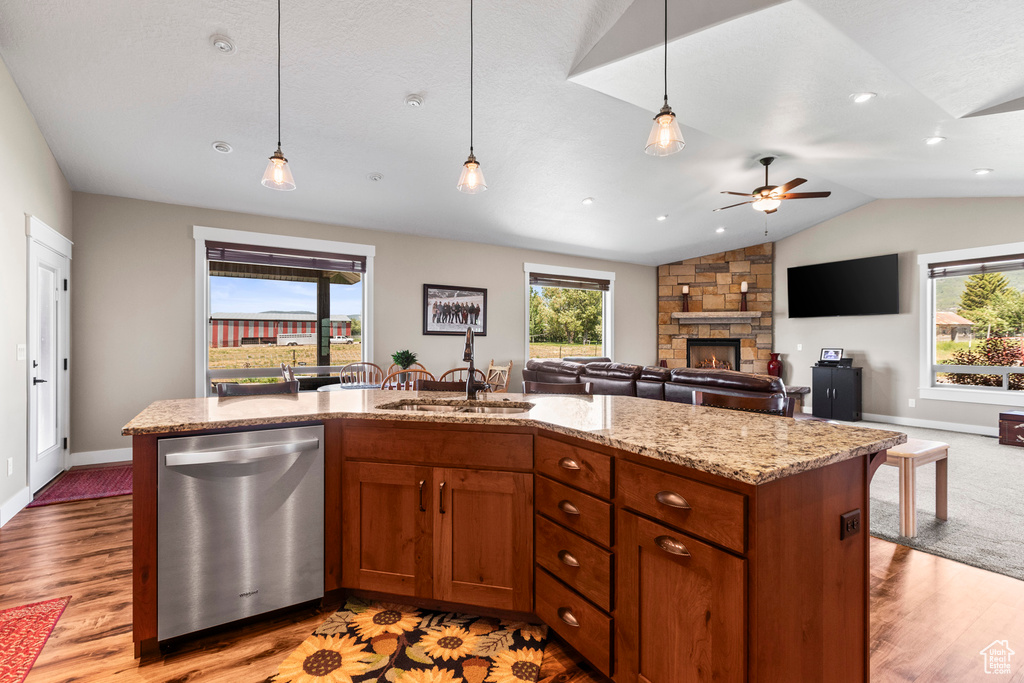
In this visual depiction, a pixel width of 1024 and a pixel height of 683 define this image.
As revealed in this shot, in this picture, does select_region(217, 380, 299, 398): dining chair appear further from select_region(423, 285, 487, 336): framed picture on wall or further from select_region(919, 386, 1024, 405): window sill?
select_region(919, 386, 1024, 405): window sill

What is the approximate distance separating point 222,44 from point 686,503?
328 centimetres

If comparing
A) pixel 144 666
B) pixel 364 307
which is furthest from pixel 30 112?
pixel 144 666

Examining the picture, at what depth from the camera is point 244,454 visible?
68.4 inches

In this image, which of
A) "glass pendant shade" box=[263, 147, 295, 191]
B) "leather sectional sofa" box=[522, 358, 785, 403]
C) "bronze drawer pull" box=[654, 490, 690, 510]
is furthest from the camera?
"leather sectional sofa" box=[522, 358, 785, 403]

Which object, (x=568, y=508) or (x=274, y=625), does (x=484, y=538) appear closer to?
(x=568, y=508)

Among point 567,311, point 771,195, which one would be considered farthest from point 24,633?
point 567,311

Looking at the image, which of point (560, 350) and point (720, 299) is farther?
point (720, 299)

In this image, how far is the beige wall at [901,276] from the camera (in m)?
5.67

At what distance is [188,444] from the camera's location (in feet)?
5.53

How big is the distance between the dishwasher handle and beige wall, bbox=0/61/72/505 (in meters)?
2.35

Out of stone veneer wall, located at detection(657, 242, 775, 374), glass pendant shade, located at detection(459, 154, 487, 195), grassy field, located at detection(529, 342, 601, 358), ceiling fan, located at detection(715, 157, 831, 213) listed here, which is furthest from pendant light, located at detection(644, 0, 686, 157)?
stone veneer wall, located at detection(657, 242, 775, 374)

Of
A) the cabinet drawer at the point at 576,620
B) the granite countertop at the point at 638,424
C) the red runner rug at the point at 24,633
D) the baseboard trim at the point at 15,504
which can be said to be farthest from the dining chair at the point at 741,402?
the baseboard trim at the point at 15,504

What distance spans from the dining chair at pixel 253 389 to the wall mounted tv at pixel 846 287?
763 centimetres

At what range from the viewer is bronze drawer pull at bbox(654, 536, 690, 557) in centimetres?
120
